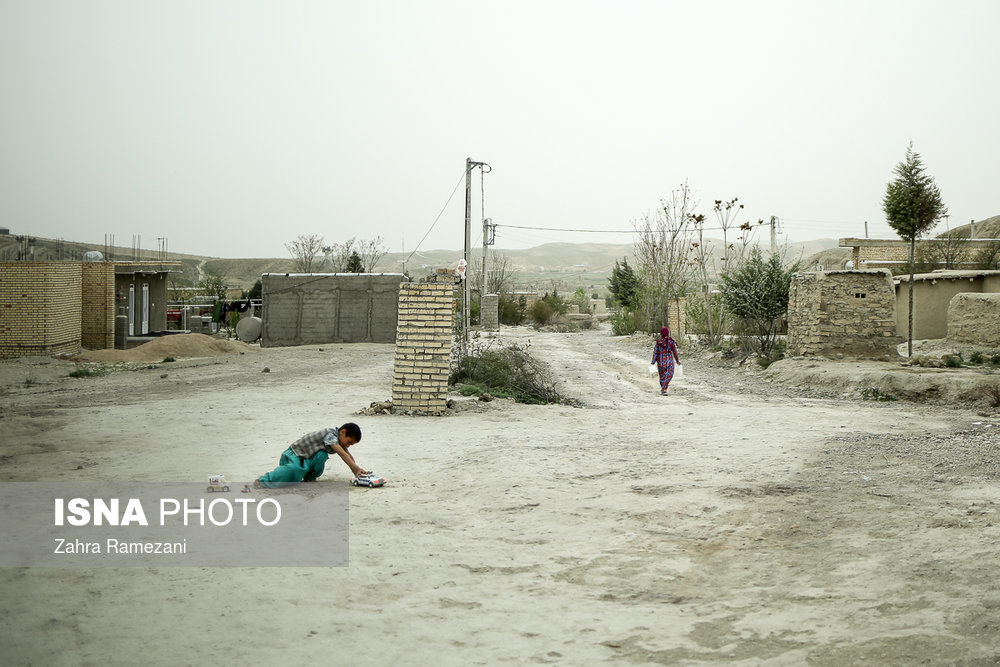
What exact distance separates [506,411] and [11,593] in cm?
723

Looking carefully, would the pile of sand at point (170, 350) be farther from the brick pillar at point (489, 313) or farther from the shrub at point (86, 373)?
the brick pillar at point (489, 313)

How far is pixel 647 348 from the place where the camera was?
2531 cm

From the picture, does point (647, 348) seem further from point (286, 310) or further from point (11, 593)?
point (11, 593)

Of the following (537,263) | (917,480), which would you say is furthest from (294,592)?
(537,263)

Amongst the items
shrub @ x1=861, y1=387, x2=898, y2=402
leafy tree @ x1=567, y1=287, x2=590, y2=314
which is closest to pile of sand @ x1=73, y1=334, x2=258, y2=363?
shrub @ x1=861, y1=387, x2=898, y2=402

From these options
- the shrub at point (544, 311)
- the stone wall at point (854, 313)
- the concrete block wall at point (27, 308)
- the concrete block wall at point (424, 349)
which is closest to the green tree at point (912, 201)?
the stone wall at point (854, 313)

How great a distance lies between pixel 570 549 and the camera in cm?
522

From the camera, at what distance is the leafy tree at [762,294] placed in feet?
62.4

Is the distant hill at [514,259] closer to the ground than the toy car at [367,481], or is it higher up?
higher up

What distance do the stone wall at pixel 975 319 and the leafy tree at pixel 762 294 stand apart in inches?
147

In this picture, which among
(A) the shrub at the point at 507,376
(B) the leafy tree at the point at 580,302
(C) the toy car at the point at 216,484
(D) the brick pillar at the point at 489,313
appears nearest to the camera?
(C) the toy car at the point at 216,484

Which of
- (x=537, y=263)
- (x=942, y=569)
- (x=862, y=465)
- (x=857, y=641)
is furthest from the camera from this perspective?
(x=537, y=263)

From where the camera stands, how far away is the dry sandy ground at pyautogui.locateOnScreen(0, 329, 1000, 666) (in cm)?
373

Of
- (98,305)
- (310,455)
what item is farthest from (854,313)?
(98,305)
